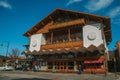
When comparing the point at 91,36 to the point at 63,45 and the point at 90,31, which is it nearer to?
the point at 90,31

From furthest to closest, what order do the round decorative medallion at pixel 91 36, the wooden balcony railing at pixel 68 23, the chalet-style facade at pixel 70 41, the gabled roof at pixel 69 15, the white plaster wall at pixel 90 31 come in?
the wooden balcony railing at pixel 68 23 < the gabled roof at pixel 69 15 < the round decorative medallion at pixel 91 36 < the white plaster wall at pixel 90 31 < the chalet-style facade at pixel 70 41

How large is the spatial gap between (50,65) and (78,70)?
25.4 ft

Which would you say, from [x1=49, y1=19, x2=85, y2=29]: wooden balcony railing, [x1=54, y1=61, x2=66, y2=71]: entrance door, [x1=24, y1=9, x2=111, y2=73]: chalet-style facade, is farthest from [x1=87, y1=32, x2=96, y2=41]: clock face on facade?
[x1=54, y1=61, x2=66, y2=71]: entrance door

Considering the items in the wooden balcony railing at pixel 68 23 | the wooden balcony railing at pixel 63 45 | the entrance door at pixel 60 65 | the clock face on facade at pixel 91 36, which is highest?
the wooden balcony railing at pixel 68 23

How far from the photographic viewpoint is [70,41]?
37656 mm

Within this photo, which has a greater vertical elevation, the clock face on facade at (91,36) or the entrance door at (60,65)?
the clock face on facade at (91,36)

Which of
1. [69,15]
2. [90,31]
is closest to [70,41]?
[90,31]

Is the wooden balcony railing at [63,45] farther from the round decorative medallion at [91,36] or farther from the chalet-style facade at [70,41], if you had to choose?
the round decorative medallion at [91,36]

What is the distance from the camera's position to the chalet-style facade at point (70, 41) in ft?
111

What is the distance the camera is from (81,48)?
34.3 metres

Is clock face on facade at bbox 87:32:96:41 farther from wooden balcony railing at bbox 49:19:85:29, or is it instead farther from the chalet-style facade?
wooden balcony railing at bbox 49:19:85:29

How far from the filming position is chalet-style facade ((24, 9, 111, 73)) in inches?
1328

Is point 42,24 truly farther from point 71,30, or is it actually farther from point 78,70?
point 78,70

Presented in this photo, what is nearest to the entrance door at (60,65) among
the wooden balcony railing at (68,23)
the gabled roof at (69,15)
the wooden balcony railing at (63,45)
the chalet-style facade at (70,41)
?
the chalet-style facade at (70,41)
